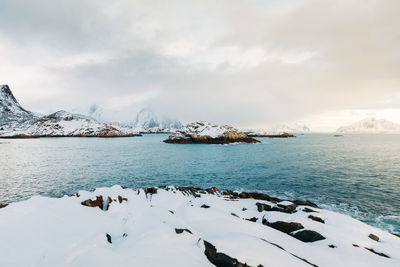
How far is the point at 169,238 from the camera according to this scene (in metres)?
6.64

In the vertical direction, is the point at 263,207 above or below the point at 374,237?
below

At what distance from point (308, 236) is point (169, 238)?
6.77 m

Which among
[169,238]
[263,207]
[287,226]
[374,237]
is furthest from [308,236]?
[169,238]

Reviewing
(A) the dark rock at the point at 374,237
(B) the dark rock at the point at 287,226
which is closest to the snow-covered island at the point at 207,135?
(A) the dark rock at the point at 374,237

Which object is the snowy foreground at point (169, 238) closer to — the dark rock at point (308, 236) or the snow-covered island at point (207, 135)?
the dark rock at point (308, 236)

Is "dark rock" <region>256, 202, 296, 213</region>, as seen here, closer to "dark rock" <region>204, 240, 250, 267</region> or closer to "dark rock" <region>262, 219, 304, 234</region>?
Result: "dark rock" <region>262, 219, 304, 234</region>

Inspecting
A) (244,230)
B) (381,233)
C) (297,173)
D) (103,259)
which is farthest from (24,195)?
(297,173)

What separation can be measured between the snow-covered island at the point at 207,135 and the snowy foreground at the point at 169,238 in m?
90.1

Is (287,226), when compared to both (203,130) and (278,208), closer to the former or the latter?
(278,208)

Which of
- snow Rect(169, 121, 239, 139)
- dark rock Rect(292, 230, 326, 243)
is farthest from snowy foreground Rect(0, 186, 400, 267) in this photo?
snow Rect(169, 121, 239, 139)

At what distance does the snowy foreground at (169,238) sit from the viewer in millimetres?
5668

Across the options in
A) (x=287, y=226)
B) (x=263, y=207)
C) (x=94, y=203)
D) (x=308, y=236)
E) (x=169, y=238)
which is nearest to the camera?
(x=169, y=238)

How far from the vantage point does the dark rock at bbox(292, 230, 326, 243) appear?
8219 mm

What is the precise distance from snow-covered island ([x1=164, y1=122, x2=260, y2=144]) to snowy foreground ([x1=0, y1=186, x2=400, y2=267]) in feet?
296
